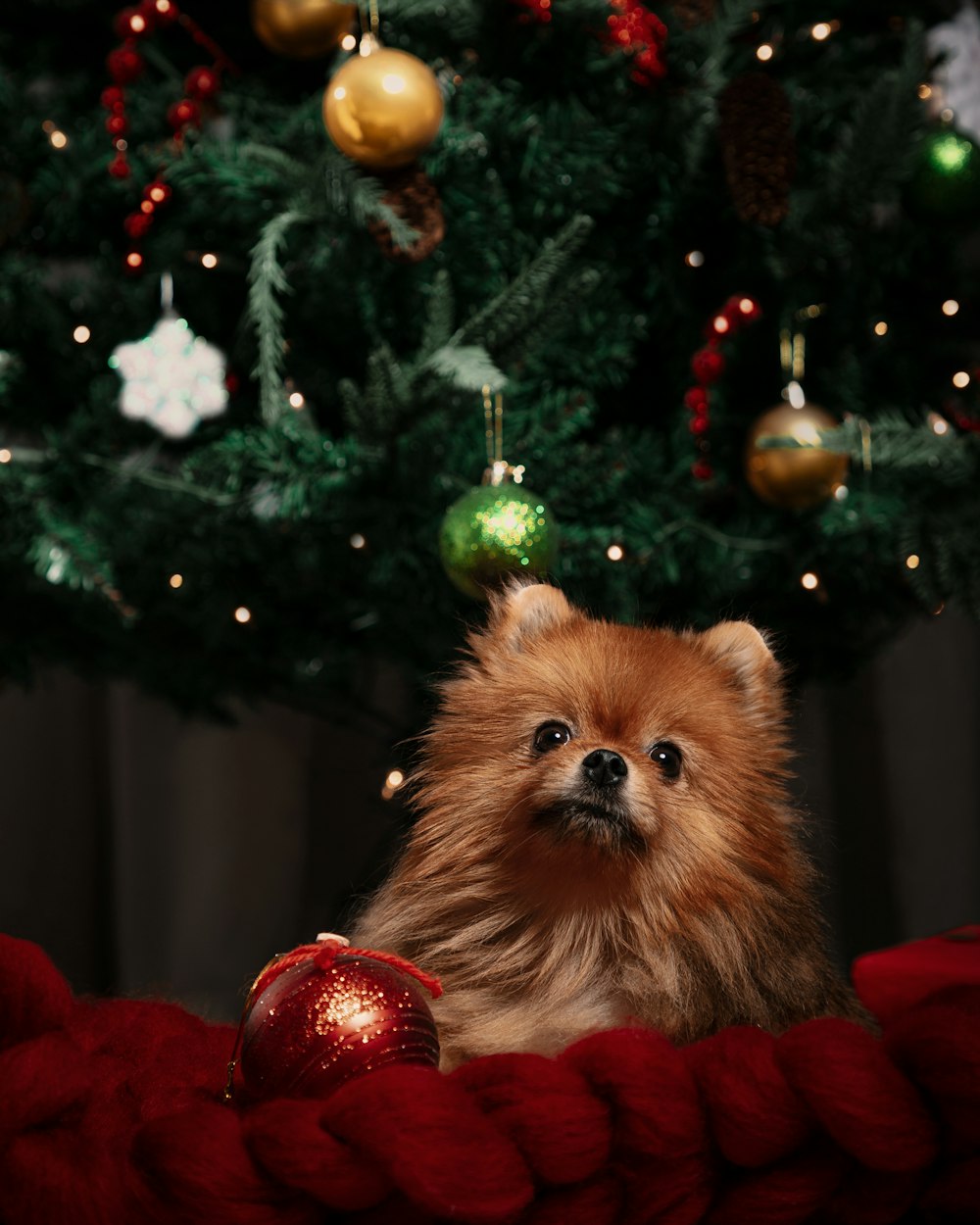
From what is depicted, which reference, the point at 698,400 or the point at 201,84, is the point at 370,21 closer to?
the point at 201,84

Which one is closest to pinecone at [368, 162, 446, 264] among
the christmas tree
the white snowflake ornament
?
the christmas tree

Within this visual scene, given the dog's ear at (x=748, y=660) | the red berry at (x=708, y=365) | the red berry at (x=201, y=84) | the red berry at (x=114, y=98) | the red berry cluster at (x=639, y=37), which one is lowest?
the dog's ear at (x=748, y=660)

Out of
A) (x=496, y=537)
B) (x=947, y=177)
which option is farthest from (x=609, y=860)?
(x=947, y=177)

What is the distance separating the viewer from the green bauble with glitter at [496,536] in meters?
0.87

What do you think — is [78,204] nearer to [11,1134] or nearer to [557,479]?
[557,479]

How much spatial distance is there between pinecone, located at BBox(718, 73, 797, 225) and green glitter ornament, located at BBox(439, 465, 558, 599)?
36 centimetres

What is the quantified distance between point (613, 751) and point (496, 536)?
0.83 feet

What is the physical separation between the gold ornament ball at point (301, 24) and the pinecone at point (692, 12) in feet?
0.99

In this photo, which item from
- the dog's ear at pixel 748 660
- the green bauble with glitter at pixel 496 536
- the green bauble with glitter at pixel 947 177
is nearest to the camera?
the dog's ear at pixel 748 660

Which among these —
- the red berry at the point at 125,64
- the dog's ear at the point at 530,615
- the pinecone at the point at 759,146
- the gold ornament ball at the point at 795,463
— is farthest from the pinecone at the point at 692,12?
the dog's ear at the point at 530,615

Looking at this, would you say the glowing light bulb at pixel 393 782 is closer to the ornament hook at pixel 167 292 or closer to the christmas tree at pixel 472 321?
the christmas tree at pixel 472 321

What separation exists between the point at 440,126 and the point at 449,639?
0.48 metres

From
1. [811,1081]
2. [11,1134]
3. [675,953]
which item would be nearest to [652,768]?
[675,953]

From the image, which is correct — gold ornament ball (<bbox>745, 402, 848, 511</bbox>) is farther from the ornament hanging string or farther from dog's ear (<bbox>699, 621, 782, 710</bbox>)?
the ornament hanging string
